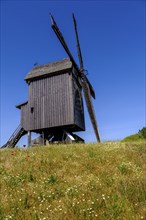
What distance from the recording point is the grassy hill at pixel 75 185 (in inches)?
287

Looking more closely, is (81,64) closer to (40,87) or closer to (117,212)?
(40,87)

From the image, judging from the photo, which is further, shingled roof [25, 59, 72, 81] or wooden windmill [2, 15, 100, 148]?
shingled roof [25, 59, 72, 81]

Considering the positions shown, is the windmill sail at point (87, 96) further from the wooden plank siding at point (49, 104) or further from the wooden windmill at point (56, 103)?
the wooden plank siding at point (49, 104)

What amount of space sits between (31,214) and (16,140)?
22343mm

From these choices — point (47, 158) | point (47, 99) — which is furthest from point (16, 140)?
point (47, 158)

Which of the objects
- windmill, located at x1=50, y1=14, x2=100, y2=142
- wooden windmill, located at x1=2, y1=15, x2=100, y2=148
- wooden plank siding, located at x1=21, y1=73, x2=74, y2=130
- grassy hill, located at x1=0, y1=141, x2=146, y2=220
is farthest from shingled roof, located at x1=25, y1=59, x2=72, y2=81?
grassy hill, located at x1=0, y1=141, x2=146, y2=220

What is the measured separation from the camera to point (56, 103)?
26.2 meters

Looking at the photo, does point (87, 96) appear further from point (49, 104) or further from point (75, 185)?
point (75, 185)

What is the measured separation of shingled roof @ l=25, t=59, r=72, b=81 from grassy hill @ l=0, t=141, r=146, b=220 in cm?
1405

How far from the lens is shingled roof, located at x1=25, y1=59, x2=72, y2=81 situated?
2719cm

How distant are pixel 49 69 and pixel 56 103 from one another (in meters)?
4.17

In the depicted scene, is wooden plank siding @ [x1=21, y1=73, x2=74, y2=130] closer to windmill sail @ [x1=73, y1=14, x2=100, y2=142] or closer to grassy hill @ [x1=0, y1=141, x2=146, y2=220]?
windmill sail @ [x1=73, y1=14, x2=100, y2=142]

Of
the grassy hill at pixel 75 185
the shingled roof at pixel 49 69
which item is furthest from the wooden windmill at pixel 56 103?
the grassy hill at pixel 75 185

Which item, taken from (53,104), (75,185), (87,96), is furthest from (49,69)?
(75,185)
